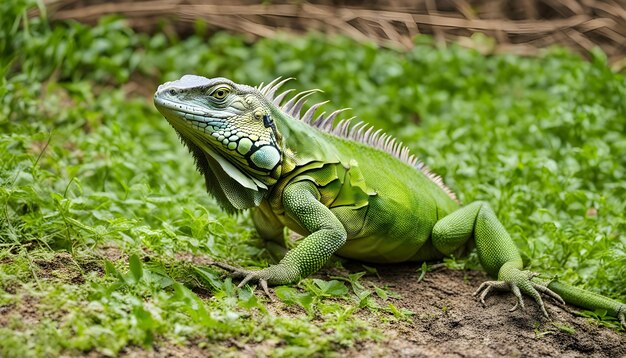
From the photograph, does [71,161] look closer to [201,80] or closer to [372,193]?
[201,80]

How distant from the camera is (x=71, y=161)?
27.1 feet

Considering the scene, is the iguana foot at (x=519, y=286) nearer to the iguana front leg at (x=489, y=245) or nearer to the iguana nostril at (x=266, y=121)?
the iguana front leg at (x=489, y=245)

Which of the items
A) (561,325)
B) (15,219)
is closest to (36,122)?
(15,219)

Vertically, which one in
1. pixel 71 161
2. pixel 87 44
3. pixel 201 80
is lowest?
pixel 71 161

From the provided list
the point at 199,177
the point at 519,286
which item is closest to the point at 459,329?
the point at 519,286

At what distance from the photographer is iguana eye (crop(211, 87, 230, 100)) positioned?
5.89 m

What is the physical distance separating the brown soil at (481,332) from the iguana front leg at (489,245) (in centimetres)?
10

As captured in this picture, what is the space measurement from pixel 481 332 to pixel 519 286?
586 millimetres

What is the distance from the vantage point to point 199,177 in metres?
8.92

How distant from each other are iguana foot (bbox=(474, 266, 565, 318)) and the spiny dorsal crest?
1.40 metres

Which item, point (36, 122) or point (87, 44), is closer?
point (36, 122)

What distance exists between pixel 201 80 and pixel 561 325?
11.3 ft

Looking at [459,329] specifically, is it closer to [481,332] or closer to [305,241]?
[481,332]

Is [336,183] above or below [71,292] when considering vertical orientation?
above
